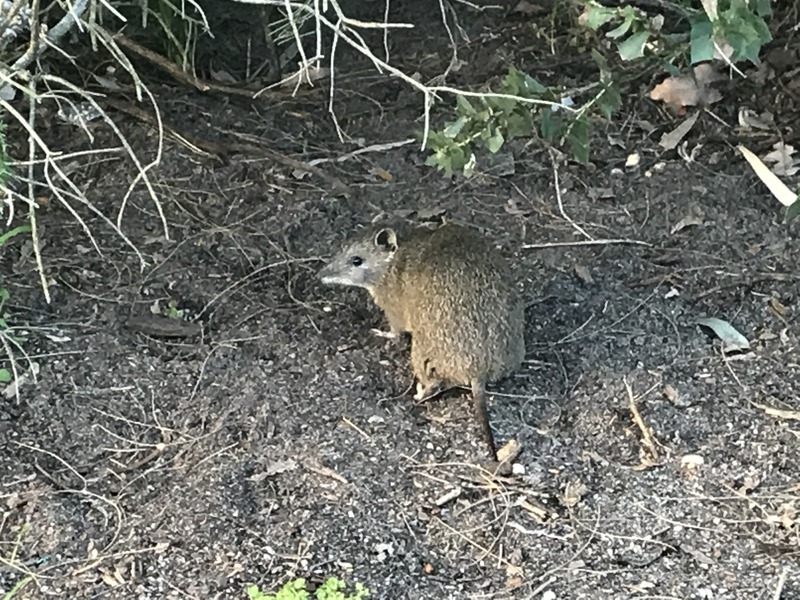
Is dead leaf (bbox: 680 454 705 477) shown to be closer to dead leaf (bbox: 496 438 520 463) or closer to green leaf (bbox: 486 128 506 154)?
dead leaf (bbox: 496 438 520 463)

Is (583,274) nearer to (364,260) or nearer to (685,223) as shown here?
(685,223)

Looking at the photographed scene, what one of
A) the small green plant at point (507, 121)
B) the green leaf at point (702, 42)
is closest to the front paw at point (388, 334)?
the small green plant at point (507, 121)

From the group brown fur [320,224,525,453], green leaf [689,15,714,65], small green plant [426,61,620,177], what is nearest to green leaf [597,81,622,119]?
small green plant [426,61,620,177]

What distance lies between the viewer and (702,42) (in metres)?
3.50

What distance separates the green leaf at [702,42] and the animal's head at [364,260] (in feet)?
4.44

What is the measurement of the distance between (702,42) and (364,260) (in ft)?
4.98

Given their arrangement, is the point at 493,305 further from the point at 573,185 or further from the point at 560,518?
the point at 573,185

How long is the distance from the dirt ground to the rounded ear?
31 cm

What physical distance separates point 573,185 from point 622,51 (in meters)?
1.38

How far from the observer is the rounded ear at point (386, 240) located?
14.1 ft

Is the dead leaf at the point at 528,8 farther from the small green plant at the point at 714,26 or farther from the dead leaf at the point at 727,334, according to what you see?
the dead leaf at the point at 727,334

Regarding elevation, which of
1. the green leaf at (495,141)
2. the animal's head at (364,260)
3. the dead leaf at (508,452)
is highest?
the green leaf at (495,141)

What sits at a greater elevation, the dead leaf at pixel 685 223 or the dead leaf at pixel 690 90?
the dead leaf at pixel 690 90

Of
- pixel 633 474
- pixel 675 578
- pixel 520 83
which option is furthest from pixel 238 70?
pixel 675 578
